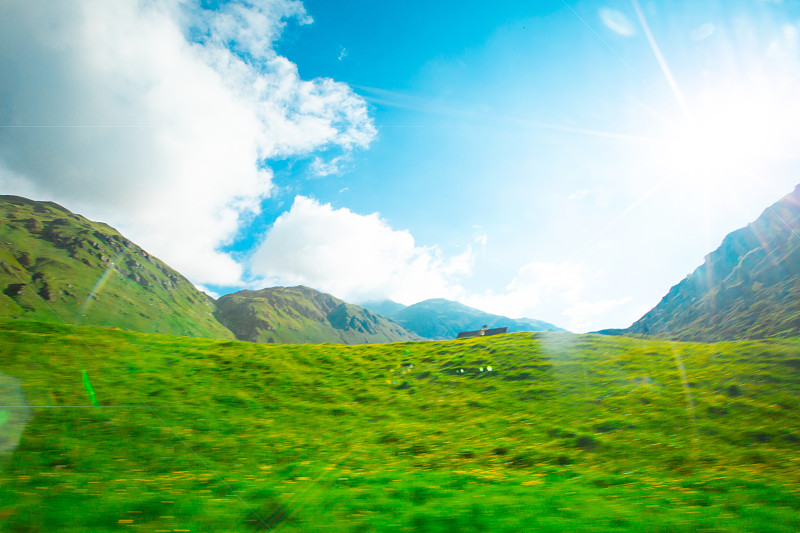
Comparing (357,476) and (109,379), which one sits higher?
(109,379)

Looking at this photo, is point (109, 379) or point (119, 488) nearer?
point (119, 488)

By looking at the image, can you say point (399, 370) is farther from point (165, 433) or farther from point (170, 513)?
point (170, 513)

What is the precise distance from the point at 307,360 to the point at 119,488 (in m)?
24.7

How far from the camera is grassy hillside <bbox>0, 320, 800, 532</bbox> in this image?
29.3 feet

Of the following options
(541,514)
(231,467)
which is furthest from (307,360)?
(541,514)

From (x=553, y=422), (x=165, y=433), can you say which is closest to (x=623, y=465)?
(x=553, y=422)

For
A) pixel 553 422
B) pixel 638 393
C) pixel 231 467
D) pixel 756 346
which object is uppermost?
pixel 756 346

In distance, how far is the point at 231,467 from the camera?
14.1m

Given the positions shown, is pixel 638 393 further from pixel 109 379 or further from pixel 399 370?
pixel 109 379

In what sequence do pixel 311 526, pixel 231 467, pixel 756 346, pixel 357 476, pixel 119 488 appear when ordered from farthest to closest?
1. pixel 756 346
2. pixel 231 467
3. pixel 357 476
4. pixel 119 488
5. pixel 311 526

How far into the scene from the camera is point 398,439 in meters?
18.9

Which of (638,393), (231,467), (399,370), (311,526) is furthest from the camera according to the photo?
(399,370)

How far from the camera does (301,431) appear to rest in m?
19.6

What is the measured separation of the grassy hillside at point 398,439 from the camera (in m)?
8.92
